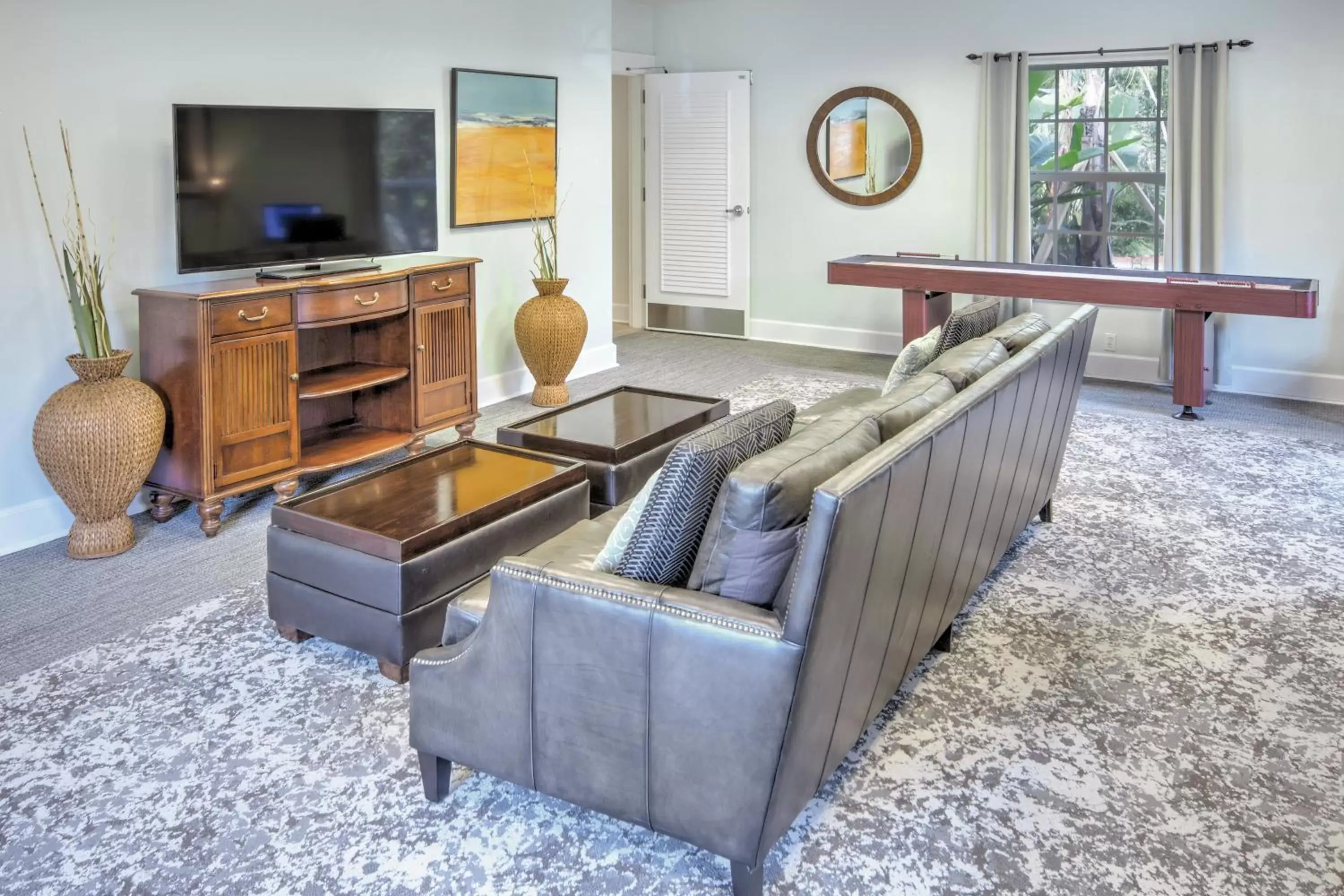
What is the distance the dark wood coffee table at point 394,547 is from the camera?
283cm

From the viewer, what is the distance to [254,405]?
409cm

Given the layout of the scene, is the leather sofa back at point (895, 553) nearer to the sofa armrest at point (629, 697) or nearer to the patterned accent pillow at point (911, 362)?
the sofa armrest at point (629, 697)

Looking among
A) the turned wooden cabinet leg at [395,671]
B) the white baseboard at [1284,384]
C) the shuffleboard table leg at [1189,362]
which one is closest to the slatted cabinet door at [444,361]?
the turned wooden cabinet leg at [395,671]

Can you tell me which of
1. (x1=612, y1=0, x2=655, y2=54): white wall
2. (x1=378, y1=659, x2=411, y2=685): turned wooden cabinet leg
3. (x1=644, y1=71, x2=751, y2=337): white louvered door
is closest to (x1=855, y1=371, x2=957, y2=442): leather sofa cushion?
(x1=378, y1=659, x2=411, y2=685): turned wooden cabinet leg

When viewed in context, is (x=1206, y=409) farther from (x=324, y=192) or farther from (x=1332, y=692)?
(x=324, y=192)

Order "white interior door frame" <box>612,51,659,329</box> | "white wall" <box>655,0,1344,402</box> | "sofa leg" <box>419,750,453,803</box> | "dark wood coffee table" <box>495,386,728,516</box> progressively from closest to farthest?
"sofa leg" <box>419,750,453,803</box> < "dark wood coffee table" <box>495,386,728,516</box> < "white wall" <box>655,0,1344,402</box> < "white interior door frame" <box>612,51,659,329</box>

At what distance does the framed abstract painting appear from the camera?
18.5 ft

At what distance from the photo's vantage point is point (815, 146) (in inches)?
303

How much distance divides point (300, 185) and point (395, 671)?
2.44m

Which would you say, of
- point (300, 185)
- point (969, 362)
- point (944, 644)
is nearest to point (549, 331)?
point (300, 185)

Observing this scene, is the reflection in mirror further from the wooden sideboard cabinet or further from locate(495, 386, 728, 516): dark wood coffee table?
locate(495, 386, 728, 516): dark wood coffee table

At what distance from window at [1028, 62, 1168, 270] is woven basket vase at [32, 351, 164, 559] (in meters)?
5.40

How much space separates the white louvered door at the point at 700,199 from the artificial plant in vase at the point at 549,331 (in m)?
2.27

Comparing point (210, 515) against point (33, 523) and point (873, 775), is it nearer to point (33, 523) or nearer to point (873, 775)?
point (33, 523)
